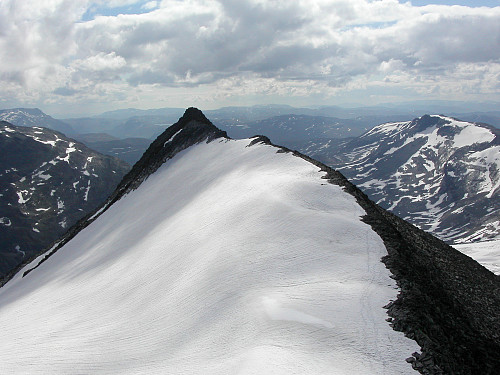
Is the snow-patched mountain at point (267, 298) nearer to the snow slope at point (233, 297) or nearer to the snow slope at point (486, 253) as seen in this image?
the snow slope at point (233, 297)

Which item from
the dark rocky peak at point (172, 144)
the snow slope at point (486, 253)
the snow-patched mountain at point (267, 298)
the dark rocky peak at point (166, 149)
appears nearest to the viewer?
the snow-patched mountain at point (267, 298)

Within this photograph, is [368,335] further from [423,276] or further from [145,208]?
[145,208]

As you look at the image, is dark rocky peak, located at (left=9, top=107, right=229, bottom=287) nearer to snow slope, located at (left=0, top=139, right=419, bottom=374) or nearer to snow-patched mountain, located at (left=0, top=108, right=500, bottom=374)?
snow slope, located at (left=0, top=139, right=419, bottom=374)

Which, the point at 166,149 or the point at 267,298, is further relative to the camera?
the point at 166,149

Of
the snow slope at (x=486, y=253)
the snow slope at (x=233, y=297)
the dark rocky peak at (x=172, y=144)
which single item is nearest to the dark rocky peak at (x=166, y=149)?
the dark rocky peak at (x=172, y=144)

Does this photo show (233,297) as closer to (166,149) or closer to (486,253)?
(166,149)

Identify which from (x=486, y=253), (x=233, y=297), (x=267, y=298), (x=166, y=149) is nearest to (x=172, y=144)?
(x=166, y=149)
